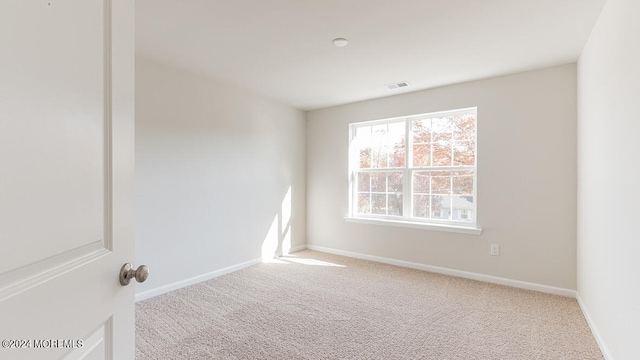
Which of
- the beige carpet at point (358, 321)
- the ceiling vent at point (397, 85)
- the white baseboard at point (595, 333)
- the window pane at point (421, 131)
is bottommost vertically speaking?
the beige carpet at point (358, 321)

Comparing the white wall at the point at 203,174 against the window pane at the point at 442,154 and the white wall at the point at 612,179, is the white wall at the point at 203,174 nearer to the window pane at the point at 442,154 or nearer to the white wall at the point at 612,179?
the window pane at the point at 442,154

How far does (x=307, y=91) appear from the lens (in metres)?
4.04

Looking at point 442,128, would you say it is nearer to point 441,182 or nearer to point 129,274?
point 441,182

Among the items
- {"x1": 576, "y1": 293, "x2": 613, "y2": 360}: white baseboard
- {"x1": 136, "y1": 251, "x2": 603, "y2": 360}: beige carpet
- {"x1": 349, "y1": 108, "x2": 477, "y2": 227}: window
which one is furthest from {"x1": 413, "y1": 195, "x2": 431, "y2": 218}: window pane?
{"x1": 576, "y1": 293, "x2": 613, "y2": 360}: white baseboard

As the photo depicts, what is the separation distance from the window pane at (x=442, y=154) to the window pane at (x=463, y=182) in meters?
0.19

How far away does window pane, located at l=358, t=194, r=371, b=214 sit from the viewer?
4625 mm

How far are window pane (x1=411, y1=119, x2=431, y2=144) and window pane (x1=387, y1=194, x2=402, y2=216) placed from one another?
83cm

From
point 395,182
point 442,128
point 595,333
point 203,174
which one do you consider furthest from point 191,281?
point 595,333

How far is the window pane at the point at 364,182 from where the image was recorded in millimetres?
4617

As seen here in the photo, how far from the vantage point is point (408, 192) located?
4.18 m

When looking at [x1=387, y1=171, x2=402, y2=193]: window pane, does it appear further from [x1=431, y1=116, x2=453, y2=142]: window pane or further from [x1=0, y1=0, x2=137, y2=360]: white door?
[x1=0, y1=0, x2=137, y2=360]: white door

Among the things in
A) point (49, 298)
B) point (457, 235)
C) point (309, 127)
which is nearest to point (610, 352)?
point (457, 235)

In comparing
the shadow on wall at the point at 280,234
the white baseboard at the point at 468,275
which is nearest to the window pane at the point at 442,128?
the white baseboard at the point at 468,275

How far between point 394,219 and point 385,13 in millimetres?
2850
